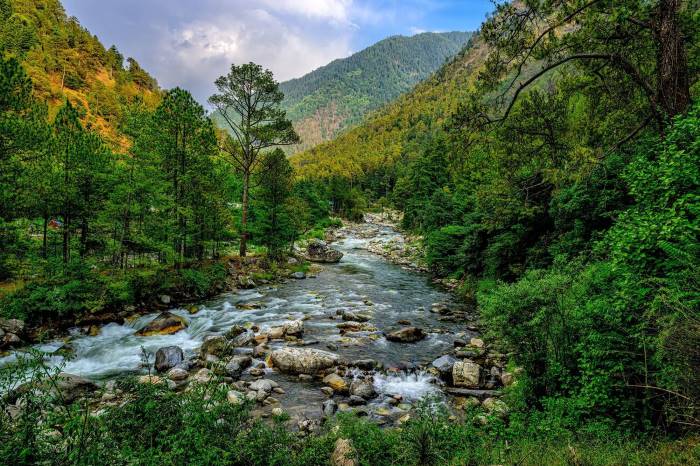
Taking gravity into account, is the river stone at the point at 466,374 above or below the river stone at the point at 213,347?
above

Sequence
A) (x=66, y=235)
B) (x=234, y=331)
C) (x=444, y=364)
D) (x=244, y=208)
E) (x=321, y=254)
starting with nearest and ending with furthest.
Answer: (x=444, y=364)
(x=234, y=331)
(x=66, y=235)
(x=244, y=208)
(x=321, y=254)

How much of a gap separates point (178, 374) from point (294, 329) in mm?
5003

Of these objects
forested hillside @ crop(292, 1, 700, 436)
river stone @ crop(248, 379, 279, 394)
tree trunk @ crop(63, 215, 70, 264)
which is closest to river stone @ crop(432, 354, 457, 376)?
forested hillside @ crop(292, 1, 700, 436)

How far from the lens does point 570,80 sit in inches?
381

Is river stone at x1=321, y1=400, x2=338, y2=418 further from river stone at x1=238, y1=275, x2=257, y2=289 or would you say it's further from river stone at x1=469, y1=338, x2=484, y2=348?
river stone at x1=238, y1=275, x2=257, y2=289

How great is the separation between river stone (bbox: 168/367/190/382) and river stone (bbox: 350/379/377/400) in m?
5.21

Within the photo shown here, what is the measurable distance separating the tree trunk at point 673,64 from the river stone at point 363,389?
9.31 m

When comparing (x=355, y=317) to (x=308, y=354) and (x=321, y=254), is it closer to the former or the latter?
(x=308, y=354)

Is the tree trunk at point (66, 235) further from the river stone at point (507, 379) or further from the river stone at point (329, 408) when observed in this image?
the river stone at point (507, 379)

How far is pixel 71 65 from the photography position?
70750 mm

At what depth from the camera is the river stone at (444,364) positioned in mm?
10969

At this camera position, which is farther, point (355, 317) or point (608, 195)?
point (355, 317)

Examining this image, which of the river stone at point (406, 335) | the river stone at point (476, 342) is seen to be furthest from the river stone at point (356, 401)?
the river stone at point (476, 342)

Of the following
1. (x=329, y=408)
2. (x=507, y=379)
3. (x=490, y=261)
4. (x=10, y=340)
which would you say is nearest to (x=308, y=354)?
(x=329, y=408)
